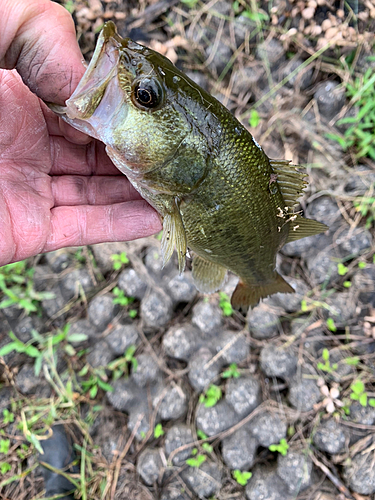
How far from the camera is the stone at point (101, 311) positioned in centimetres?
325

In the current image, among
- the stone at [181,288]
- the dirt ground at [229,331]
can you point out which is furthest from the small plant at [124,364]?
the stone at [181,288]

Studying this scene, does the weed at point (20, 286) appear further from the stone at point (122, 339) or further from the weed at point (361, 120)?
the weed at point (361, 120)

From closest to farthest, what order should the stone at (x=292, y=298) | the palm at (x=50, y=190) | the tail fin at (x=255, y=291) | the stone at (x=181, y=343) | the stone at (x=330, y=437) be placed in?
1. the palm at (x=50, y=190)
2. the tail fin at (x=255, y=291)
3. the stone at (x=330, y=437)
4. the stone at (x=181, y=343)
5. the stone at (x=292, y=298)

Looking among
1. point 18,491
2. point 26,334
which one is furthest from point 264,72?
point 18,491

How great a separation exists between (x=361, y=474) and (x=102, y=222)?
2.80 m

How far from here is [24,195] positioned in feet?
7.27

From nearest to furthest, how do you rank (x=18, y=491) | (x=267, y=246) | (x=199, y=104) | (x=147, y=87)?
1. (x=147, y=87)
2. (x=199, y=104)
3. (x=267, y=246)
4. (x=18, y=491)

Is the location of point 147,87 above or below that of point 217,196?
above

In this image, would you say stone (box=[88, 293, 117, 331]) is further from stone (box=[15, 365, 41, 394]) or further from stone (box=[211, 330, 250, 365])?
stone (box=[211, 330, 250, 365])

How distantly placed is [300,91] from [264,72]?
414 millimetres

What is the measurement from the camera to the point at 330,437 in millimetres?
2848

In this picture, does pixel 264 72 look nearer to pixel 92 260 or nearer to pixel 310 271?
pixel 310 271

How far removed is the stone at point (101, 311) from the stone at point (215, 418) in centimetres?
115

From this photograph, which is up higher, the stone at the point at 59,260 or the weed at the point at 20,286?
the stone at the point at 59,260
